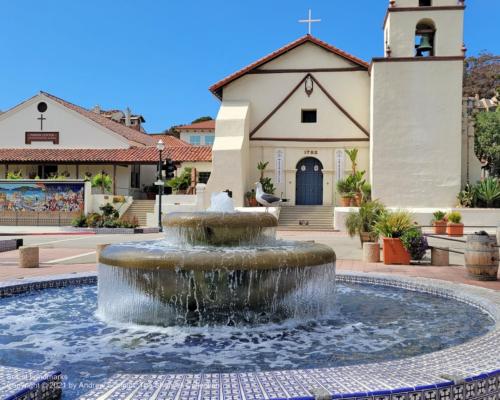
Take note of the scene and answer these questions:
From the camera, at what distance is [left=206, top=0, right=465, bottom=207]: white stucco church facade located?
2722cm

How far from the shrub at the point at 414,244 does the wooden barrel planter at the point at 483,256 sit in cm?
294

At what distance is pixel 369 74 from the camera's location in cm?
3108

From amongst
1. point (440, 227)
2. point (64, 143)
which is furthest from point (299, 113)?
point (64, 143)

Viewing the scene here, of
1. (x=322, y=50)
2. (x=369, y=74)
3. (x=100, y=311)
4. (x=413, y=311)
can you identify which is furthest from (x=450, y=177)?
(x=100, y=311)

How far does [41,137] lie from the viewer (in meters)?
38.0

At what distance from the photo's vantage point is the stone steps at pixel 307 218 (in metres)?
27.1

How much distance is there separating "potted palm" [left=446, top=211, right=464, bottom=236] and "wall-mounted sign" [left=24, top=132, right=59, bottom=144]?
2800 cm

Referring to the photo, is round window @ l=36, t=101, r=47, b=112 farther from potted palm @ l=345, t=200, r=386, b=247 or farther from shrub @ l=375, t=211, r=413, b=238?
shrub @ l=375, t=211, r=413, b=238

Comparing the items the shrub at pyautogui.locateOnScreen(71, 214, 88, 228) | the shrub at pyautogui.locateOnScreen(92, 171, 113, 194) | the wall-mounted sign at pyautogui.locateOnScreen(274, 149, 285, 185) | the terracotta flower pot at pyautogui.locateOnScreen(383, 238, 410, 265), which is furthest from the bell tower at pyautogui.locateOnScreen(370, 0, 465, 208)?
the shrub at pyautogui.locateOnScreen(92, 171, 113, 194)

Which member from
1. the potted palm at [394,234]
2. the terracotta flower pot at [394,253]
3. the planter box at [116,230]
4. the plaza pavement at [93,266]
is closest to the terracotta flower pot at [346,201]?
the planter box at [116,230]

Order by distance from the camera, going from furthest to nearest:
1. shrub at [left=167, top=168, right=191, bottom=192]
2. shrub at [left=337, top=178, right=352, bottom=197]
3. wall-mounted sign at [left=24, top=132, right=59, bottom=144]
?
wall-mounted sign at [left=24, top=132, right=59, bottom=144], shrub at [left=167, top=168, right=191, bottom=192], shrub at [left=337, top=178, right=352, bottom=197]

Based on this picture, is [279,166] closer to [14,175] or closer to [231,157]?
[231,157]

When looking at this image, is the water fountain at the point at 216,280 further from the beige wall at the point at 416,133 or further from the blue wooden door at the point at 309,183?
the blue wooden door at the point at 309,183

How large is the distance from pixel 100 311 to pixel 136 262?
1238mm
